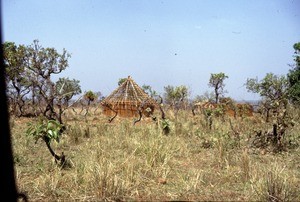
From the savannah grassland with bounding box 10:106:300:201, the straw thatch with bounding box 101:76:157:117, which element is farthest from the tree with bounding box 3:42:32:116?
the savannah grassland with bounding box 10:106:300:201

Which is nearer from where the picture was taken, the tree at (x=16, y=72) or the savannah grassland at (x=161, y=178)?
the savannah grassland at (x=161, y=178)

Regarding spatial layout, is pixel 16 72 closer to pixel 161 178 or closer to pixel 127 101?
pixel 127 101

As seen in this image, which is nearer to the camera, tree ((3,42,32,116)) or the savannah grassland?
the savannah grassland

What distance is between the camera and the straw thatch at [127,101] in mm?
20781

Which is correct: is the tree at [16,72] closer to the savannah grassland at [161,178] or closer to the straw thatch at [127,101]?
the straw thatch at [127,101]

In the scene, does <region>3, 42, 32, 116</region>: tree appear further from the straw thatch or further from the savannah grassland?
the savannah grassland

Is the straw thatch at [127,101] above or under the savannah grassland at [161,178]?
above

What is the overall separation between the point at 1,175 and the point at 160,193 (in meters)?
2.50

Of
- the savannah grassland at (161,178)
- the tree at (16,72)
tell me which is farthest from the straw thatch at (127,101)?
the savannah grassland at (161,178)

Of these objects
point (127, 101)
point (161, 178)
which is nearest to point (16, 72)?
point (127, 101)

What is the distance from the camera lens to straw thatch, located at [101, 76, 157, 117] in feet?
68.2

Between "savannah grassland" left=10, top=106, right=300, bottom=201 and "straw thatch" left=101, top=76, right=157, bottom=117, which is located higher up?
"straw thatch" left=101, top=76, right=157, bottom=117

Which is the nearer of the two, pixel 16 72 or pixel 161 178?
pixel 161 178

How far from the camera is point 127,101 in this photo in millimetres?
21016
